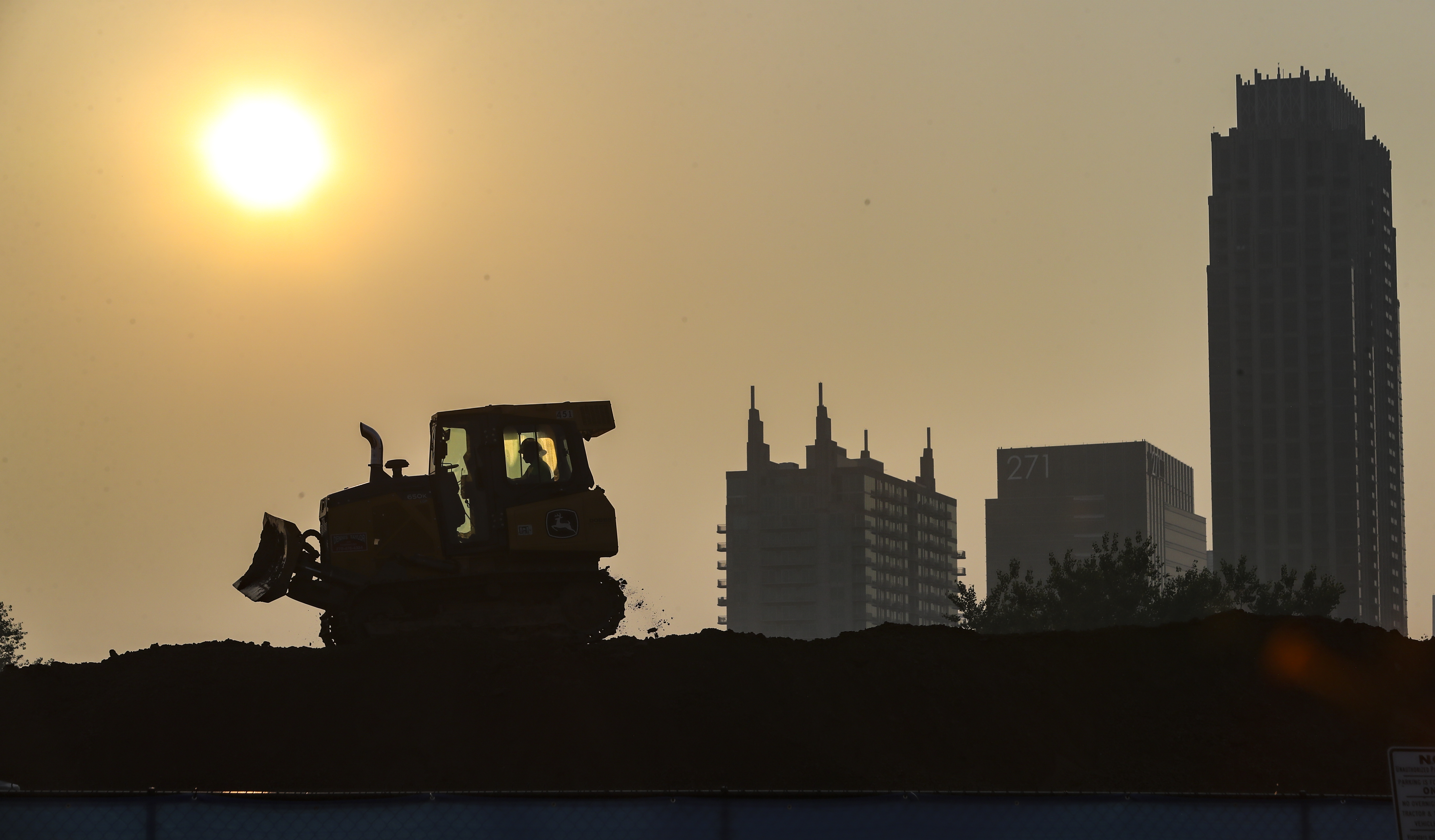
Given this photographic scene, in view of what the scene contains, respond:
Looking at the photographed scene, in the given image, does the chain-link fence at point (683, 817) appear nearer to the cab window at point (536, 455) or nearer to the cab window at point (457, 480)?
the cab window at point (457, 480)

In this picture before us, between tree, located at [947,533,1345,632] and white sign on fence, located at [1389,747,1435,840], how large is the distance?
6533 cm

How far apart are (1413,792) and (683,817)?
5338mm

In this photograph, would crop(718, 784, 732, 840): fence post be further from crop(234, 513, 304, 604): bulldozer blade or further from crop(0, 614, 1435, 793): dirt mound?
crop(234, 513, 304, 604): bulldozer blade

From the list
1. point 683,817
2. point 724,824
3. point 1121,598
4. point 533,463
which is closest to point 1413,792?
point 724,824

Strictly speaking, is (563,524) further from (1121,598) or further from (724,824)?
(1121,598)

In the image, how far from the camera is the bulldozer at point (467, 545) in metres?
27.0

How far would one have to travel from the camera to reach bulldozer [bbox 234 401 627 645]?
27047 mm

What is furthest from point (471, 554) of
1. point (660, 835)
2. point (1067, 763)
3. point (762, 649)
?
point (660, 835)

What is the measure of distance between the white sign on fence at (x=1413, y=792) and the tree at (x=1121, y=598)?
6533 cm

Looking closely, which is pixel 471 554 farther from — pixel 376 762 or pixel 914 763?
pixel 914 763

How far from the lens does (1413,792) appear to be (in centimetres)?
1119

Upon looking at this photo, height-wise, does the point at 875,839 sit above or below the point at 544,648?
below

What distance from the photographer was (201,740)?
21859 mm

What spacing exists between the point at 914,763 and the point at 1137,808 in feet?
34.2
